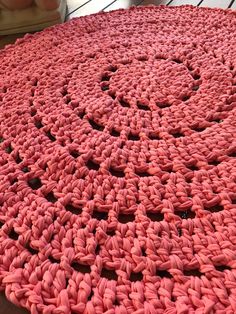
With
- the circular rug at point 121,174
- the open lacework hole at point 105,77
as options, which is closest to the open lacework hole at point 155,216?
the circular rug at point 121,174

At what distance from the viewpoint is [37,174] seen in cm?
48

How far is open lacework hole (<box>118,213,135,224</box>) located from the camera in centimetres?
43

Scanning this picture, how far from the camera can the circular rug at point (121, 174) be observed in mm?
353

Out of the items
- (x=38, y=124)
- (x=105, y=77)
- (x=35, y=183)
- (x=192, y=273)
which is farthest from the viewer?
(x=105, y=77)

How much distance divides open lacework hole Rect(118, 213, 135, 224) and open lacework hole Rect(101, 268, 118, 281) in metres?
0.07

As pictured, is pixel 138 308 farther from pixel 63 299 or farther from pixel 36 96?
pixel 36 96

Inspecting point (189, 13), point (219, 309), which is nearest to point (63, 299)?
point (219, 309)

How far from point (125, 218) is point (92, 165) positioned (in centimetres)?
11

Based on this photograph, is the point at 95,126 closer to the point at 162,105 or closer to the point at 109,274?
the point at 162,105

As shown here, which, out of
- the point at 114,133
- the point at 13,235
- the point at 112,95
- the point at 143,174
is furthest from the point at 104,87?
the point at 13,235

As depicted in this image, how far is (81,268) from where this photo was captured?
0.38 metres

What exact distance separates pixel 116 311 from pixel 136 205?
0.14 metres

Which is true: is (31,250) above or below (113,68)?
below

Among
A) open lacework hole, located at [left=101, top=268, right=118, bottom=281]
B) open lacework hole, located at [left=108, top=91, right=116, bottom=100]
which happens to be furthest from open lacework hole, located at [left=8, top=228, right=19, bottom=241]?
open lacework hole, located at [left=108, top=91, right=116, bottom=100]
